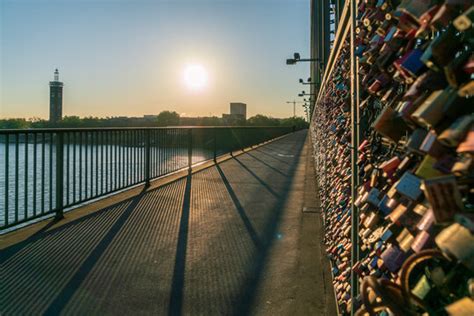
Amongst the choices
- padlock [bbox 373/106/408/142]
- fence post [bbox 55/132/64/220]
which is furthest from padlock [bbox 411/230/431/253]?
fence post [bbox 55/132/64/220]

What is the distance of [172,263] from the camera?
3441mm

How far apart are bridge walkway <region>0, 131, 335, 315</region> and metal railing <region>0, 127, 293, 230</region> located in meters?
0.45

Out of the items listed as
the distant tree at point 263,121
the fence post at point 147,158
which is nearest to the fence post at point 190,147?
the fence post at point 147,158

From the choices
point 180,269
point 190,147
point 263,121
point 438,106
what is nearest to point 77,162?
point 180,269

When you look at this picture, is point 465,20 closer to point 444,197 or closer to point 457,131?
point 457,131

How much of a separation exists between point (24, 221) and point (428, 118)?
14.6 ft

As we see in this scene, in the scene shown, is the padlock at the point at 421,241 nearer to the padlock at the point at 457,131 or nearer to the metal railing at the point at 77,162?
the padlock at the point at 457,131

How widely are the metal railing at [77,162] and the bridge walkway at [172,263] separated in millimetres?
446

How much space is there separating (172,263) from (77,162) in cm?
337

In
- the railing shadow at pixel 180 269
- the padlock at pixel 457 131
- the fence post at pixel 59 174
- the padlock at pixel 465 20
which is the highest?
the padlock at pixel 465 20

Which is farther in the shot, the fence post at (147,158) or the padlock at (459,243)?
the fence post at (147,158)

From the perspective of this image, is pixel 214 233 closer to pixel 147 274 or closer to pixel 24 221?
pixel 147 274

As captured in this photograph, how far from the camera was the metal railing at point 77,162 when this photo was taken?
13.9 feet

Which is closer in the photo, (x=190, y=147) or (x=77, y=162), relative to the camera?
(x=77, y=162)
